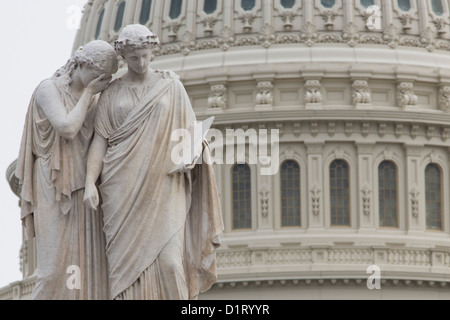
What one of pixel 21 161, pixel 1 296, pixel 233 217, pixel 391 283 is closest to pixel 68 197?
pixel 21 161

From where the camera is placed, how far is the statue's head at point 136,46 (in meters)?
14.1

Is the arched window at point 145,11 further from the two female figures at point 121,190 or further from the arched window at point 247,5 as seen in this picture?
the two female figures at point 121,190

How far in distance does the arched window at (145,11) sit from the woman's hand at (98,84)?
80486mm

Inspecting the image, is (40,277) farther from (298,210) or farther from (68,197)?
(298,210)

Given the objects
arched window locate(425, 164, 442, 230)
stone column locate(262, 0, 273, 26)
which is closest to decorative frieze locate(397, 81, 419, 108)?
arched window locate(425, 164, 442, 230)

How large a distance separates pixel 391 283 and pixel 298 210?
309 inches

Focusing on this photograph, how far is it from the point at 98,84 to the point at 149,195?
1078 mm

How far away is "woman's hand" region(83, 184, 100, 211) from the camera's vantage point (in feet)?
44.5

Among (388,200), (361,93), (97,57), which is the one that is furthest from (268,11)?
(97,57)

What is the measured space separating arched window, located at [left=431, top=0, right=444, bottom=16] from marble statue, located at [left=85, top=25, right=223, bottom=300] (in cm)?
8122

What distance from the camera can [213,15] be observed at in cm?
9294

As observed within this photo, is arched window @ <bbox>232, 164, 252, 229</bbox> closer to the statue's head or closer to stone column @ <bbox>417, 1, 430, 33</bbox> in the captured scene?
stone column @ <bbox>417, 1, 430, 33</bbox>

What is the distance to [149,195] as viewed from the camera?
1369cm

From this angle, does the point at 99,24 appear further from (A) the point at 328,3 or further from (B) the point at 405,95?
(B) the point at 405,95
